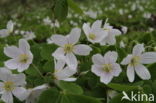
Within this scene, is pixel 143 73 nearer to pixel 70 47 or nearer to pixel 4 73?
pixel 70 47

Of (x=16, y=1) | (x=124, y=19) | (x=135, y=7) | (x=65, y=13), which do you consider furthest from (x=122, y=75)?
(x=16, y=1)

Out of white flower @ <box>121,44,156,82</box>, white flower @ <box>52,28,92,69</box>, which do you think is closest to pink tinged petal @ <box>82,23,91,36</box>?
white flower @ <box>52,28,92,69</box>

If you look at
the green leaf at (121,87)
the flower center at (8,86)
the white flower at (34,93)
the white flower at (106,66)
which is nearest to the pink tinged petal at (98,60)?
the white flower at (106,66)

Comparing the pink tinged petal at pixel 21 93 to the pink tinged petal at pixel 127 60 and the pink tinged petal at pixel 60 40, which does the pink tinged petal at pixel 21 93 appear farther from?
the pink tinged petal at pixel 127 60

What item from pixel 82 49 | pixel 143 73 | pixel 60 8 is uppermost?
pixel 60 8

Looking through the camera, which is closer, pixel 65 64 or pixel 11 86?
pixel 11 86

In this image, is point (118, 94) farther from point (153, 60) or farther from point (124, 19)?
point (124, 19)

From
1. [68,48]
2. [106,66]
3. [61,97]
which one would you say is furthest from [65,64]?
[61,97]
